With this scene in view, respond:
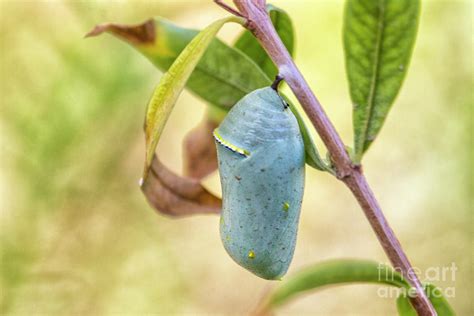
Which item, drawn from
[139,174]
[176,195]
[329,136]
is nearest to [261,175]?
[329,136]

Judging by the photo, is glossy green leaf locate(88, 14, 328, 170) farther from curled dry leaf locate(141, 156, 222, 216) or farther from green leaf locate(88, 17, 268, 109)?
curled dry leaf locate(141, 156, 222, 216)

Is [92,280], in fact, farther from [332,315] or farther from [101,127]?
[332,315]

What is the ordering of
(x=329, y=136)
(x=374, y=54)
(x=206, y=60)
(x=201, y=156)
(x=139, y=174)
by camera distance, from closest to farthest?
(x=329, y=136), (x=374, y=54), (x=206, y=60), (x=201, y=156), (x=139, y=174)

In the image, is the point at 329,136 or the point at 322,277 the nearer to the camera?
the point at 329,136

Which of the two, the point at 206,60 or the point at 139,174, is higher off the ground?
the point at 206,60

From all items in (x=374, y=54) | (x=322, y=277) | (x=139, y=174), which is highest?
(x=374, y=54)

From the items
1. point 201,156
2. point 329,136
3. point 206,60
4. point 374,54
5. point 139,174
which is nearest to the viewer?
point 329,136

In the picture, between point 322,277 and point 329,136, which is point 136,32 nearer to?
point 329,136
